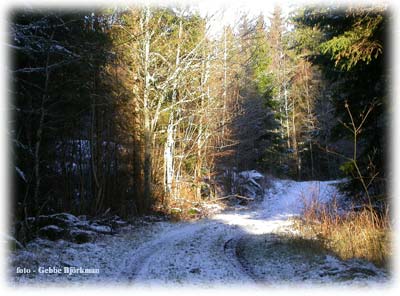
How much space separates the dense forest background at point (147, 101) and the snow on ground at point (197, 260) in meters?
1.70

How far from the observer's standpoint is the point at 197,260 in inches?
301

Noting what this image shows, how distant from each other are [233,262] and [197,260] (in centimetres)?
77

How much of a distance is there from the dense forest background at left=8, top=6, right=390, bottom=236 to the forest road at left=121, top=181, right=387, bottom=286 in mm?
1814

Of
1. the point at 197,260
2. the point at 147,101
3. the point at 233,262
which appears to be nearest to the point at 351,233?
the point at 233,262

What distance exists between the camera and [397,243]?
6477mm

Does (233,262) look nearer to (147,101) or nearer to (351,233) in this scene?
(351,233)

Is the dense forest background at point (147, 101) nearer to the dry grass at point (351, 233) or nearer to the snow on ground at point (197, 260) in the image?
the dry grass at point (351, 233)

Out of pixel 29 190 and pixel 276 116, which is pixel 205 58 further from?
pixel 276 116

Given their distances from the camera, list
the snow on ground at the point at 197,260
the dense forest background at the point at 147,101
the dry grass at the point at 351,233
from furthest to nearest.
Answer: the dense forest background at the point at 147,101 → the dry grass at the point at 351,233 → the snow on ground at the point at 197,260

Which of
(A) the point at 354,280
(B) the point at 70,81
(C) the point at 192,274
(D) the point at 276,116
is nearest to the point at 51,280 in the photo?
(C) the point at 192,274

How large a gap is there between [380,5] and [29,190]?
925 cm

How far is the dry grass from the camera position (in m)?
6.56

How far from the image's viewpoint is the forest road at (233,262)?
5980 mm

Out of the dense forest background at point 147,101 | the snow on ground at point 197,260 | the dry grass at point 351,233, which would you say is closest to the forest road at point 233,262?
the snow on ground at point 197,260
